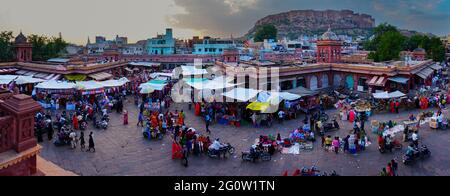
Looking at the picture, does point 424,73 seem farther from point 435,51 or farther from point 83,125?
point 83,125

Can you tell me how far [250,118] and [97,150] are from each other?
29.1 feet

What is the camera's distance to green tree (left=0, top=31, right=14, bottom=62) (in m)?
44.1

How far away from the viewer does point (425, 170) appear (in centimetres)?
1277

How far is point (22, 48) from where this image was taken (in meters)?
37.5

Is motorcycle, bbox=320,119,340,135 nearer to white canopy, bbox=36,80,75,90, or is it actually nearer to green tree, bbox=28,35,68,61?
white canopy, bbox=36,80,75,90

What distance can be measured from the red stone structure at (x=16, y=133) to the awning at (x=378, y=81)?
26.3m

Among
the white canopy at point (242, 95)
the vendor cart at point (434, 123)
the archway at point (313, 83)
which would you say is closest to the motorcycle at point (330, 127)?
the white canopy at point (242, 95)

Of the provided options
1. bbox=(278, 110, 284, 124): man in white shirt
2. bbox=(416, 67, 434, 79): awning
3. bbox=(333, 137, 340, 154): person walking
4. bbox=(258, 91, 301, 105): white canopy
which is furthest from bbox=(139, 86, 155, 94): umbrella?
bbox=(416, 67, 434, 79): awning

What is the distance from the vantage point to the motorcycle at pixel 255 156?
1362 cm

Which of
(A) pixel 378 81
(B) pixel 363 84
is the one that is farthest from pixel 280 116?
(B) pixel 363 84

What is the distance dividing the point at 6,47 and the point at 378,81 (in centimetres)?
4338

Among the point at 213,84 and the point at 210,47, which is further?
the point at 210,47
